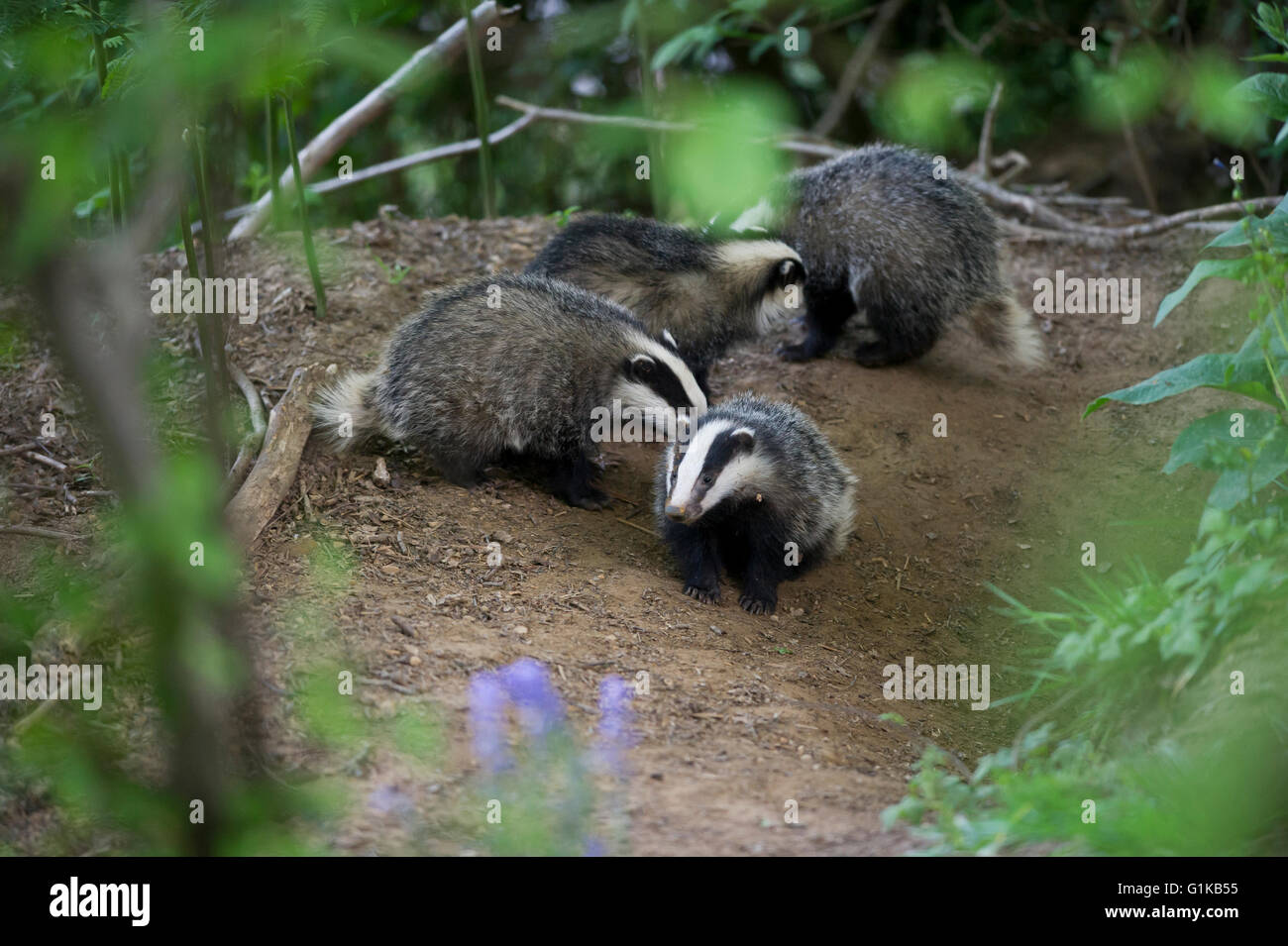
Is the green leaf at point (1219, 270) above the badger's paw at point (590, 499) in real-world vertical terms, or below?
above

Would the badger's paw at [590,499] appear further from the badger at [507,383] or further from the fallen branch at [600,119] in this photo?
the fallen branch at [600,119]

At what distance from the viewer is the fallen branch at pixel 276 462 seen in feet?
15.9

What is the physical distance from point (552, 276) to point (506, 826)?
4174mm

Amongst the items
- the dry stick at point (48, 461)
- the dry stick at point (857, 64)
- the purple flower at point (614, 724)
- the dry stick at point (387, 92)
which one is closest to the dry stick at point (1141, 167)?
the dry stick at point (857, 64)

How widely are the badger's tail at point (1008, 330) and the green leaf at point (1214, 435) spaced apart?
292 cm

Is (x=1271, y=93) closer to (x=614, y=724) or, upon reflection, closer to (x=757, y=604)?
(x=757, y=604)

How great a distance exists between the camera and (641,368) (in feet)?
19.1

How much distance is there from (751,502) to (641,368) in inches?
34.1

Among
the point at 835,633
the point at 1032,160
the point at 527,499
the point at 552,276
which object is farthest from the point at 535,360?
the point at 1032,160

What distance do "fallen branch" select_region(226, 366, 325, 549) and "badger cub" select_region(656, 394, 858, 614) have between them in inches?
66.2

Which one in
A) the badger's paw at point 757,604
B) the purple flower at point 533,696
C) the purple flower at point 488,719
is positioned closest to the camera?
the purple flower at point 488,719

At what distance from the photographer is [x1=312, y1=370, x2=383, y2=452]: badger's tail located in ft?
18.7
